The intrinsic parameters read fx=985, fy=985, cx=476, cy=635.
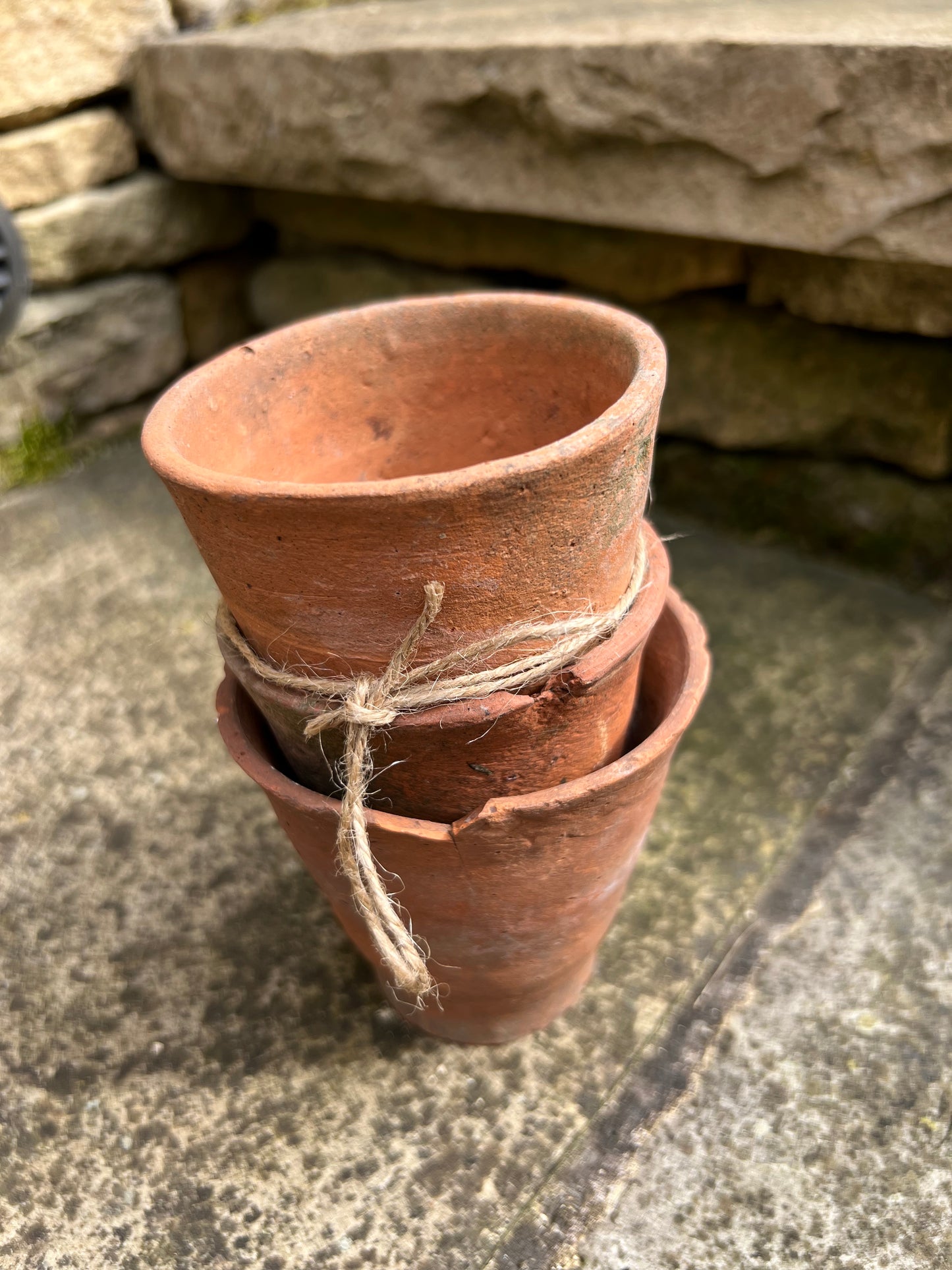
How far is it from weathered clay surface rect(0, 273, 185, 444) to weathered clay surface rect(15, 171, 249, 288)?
55 mm

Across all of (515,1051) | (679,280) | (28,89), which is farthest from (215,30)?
(515,1051)

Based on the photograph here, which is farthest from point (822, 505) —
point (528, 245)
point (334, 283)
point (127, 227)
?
point (127, 227)

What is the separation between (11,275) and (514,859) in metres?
1.82

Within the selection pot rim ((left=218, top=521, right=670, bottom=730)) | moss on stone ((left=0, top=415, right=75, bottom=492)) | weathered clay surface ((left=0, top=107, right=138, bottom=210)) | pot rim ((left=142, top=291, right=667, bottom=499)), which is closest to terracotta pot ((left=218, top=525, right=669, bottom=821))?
pot rim ((left=218, top=521, right=670, bottom=730))

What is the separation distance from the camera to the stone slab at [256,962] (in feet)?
3.54

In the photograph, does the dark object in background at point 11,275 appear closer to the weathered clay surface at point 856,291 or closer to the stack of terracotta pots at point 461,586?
the stack of terracotta pots at point 461,586

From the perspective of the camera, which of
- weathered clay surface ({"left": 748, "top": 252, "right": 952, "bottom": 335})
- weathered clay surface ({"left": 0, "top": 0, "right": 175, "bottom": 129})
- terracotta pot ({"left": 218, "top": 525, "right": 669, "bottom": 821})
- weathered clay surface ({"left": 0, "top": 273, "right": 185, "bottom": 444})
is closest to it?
terracotta pot ({"left": 218, "top": 525, "right": 669, "bottom": 821})

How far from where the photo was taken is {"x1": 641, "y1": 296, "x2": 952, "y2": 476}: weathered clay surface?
1.80 metres

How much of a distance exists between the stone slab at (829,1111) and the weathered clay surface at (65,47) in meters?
2.16

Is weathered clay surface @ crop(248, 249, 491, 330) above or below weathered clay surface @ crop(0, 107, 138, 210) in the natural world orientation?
below

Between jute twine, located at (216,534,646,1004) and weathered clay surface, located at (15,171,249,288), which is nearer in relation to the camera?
jute twine, located at (216,534,646,1004)

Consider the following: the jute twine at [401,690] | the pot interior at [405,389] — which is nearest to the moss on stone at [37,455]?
the pot interior at [405,389]

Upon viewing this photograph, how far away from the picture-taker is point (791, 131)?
58.4 inches

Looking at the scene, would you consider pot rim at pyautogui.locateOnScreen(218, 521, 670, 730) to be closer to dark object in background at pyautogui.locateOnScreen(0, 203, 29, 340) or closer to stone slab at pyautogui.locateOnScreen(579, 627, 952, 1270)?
stone slab at pyautogui.locateOnScreen(579, 627, 952, 1270)
